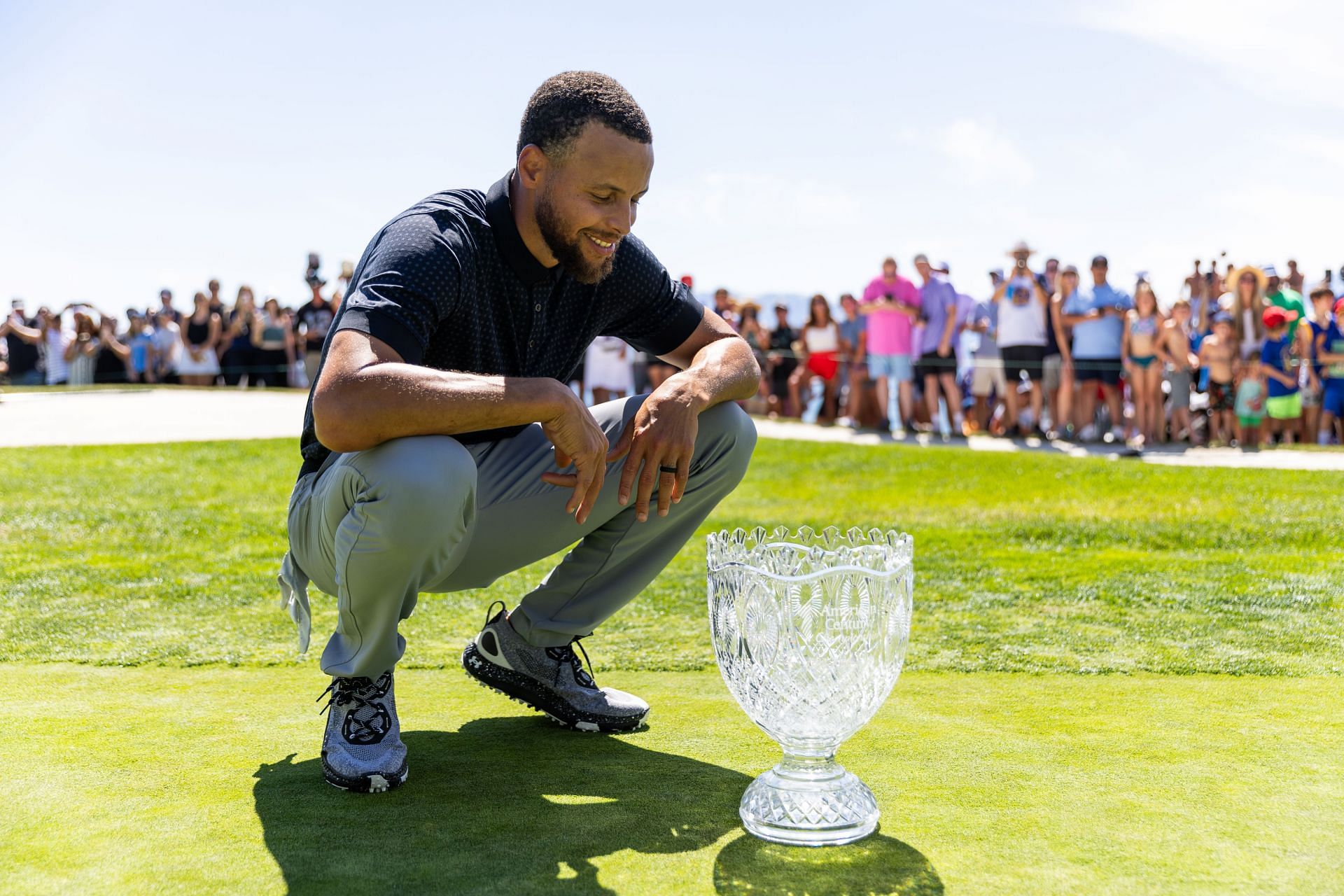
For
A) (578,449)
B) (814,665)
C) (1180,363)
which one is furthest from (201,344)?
(814,665)

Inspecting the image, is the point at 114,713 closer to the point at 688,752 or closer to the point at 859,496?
the point at 688,752

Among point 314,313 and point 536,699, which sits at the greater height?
point 314,313

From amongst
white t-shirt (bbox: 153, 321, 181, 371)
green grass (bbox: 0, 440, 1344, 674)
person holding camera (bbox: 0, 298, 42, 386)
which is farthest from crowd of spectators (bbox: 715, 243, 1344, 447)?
person holding camera (bbox: 0, 298, 42, 386)

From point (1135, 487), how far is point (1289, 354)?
11.8ft

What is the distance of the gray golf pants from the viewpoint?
2537 millimetres

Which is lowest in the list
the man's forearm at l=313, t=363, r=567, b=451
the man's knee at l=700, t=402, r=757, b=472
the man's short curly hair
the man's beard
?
the man's knee at l=700, t=402, r=757, b=472

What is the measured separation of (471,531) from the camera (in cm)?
273

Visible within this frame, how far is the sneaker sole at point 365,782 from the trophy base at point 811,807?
2.45 feet

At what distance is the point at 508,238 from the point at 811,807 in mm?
1462

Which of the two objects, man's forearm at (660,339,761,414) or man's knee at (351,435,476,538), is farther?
man's forearm at (660,339,761,414)

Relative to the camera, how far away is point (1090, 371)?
1134 centimetres

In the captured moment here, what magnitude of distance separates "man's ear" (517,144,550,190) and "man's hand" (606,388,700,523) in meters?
0.56

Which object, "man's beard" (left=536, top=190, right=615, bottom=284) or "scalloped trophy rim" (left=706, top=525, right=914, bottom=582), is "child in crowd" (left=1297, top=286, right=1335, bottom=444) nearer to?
"scalloped trophy rim" (left=706, top=525, right=914, bottom=582)

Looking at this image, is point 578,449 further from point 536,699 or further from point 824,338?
point 824,338
